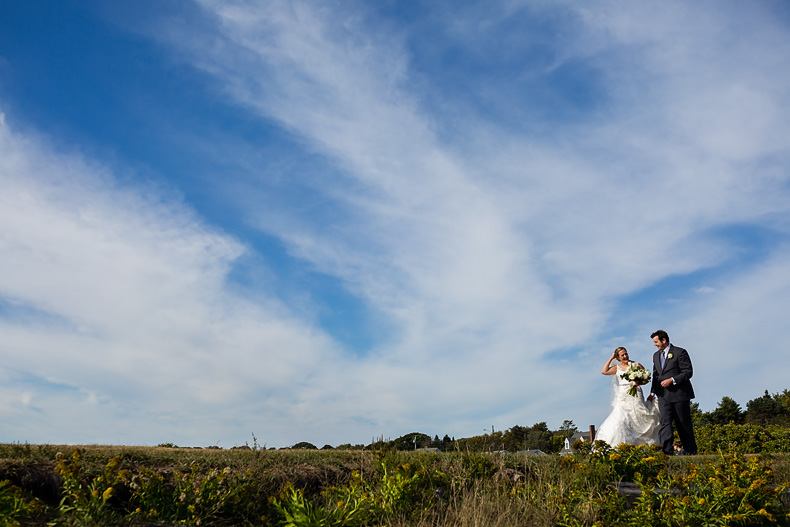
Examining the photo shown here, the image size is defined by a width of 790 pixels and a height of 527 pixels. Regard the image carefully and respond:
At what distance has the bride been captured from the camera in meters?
12.8

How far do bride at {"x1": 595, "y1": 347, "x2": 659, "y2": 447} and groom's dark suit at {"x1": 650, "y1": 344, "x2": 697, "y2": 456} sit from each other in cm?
25

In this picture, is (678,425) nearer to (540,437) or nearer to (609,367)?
(609,367)

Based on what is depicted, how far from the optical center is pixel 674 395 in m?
12.6

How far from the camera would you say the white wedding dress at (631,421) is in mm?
12844

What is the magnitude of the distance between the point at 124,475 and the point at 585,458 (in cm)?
647

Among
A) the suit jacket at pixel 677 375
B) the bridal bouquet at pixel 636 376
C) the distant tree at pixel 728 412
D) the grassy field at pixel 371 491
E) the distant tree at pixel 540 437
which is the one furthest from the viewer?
the distant tree at pixel 728 412

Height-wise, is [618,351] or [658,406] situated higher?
[618,351]

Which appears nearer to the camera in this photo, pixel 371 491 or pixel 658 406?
pixel 371 491

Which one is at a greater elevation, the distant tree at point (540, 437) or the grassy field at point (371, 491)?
the distant tree at point (540, 437)

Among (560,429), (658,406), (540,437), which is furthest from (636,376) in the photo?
(560,429)

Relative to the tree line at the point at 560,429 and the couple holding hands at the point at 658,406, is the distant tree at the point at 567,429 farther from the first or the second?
the couple holding hands at the point at 658,406

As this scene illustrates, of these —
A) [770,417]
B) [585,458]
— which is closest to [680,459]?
[585,458]

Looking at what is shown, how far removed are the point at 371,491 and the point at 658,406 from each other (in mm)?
8948

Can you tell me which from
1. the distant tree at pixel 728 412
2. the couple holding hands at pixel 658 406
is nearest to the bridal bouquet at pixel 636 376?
the couple holding hands at pixel 658 406
